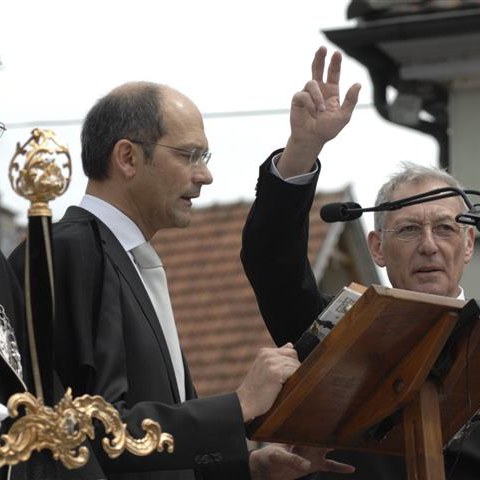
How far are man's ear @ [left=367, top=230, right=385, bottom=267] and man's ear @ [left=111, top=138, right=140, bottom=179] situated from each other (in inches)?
43.9

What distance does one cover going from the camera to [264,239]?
6.67 m

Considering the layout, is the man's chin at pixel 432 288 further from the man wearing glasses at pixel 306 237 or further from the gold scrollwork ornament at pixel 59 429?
the gold scrollwork ornament at pixel 59 429

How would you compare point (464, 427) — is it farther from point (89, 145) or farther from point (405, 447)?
point (89, 145)

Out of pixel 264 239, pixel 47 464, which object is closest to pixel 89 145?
pixel 264 239

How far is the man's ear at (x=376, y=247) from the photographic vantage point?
7020 millimetres

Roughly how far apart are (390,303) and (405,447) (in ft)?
2.06

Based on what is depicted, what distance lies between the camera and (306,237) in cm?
674

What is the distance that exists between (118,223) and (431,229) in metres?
1.17

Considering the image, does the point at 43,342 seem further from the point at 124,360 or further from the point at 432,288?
the point at 432,288

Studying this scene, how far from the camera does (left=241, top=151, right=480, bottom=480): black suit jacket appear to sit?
643 centimetres

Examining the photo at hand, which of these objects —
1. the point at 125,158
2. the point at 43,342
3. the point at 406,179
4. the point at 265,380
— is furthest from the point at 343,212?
the point at 43,342

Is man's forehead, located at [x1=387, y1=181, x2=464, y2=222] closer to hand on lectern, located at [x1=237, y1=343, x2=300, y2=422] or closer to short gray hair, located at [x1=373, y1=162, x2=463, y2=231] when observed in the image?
short gray hair, located at [x1=373, y1=162, x2=463, y2=231]

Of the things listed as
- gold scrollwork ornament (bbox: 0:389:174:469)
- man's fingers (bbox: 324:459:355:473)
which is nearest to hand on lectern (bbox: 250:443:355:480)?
man's fingers (bbox: 324:459:355:473)

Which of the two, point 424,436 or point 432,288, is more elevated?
point 432,288
